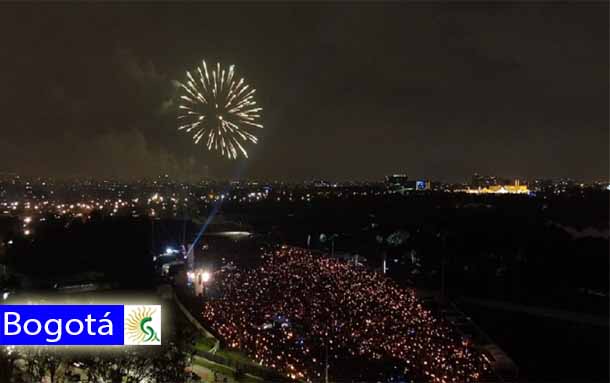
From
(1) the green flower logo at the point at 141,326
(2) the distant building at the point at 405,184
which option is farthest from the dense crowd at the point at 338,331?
(2) the distant building at the point at 405,184

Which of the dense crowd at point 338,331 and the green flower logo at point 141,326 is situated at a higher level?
the green flower logo at point 141,326

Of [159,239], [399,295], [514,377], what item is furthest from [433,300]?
[159,239]

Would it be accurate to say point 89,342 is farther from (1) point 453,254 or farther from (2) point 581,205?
(2) point 581,205

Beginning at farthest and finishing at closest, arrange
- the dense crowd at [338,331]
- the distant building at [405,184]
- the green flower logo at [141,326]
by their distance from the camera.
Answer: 1. the distant building at [405,184]
2. the dense crowd at [338,331]
3. the green flower logo at [141,326]

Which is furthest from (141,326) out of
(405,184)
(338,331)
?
(405,184)

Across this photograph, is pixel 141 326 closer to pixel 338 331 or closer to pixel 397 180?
pixel 338 331

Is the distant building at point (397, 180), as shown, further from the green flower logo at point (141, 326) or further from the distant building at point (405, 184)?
the green flower logo at point (141, 326)

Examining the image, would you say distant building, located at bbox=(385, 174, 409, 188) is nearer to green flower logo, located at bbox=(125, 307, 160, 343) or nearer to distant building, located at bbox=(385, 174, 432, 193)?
distant building, located at bbox=(385, 174, 432, 193)

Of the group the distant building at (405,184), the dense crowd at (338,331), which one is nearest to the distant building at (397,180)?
the distant building at (405,184)

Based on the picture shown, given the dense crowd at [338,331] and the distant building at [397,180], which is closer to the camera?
the dense crowd at [338,331]

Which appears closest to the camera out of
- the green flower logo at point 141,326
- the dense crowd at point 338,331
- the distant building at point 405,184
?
the green flower logo at point 141,326
